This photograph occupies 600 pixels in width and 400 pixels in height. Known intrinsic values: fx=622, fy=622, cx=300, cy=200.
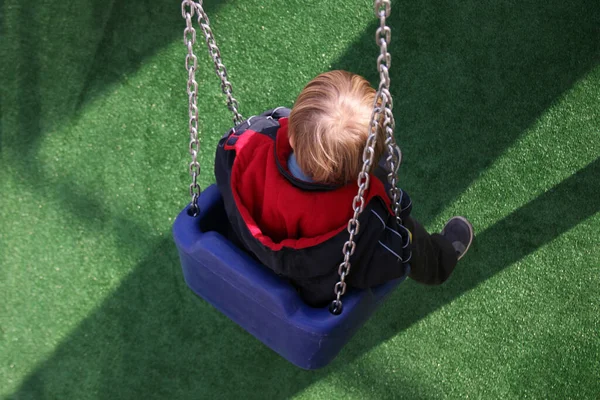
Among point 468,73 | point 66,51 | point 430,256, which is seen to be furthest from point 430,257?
point 66,51

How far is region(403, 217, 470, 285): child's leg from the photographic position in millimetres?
1833

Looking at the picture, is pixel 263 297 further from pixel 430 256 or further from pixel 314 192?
pixel 430 256

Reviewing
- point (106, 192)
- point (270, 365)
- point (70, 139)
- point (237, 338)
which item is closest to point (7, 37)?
point (70, 139)

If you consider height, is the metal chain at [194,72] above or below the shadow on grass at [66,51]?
above

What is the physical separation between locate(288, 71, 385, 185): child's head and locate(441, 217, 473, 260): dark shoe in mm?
936

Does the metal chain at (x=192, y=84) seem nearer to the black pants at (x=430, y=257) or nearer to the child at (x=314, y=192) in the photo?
the child at (x=314, y=192)

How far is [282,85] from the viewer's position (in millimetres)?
2264

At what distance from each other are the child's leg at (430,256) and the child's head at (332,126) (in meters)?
0.62

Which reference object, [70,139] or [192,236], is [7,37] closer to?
[70,139]

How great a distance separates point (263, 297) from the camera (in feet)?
4.74

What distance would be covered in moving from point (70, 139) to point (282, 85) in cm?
79

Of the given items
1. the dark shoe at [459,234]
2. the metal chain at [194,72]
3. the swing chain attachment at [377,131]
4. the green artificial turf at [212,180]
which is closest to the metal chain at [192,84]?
the metal chain at [194,72]

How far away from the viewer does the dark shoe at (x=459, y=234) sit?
2062mm

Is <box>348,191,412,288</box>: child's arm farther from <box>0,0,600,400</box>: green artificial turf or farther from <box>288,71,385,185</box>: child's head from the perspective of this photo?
<box>0,0,600,400</box>: green artificial turf
